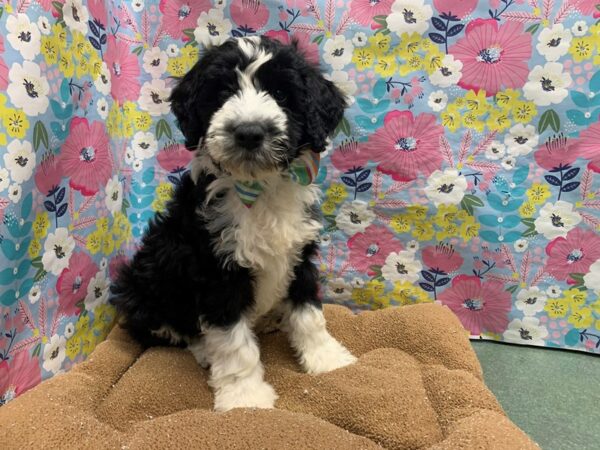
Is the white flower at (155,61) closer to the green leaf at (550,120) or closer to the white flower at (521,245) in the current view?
the green leaf at (550,120)

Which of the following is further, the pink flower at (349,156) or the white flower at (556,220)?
the pink flower at (349,156)

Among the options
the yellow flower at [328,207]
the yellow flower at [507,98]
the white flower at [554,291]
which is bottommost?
the white flower at [554,291]

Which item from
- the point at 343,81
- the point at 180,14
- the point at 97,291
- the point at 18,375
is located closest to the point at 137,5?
the point at 180,14

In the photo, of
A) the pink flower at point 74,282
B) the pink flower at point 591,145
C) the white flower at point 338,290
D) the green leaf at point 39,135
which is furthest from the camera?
the white flower at point 338,290

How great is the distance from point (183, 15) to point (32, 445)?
1833 millimetres

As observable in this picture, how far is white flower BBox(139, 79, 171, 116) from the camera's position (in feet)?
7.89

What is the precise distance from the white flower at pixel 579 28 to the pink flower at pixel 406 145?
2.09 feet

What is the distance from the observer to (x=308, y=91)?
167cm

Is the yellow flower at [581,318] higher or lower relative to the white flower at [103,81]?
lower

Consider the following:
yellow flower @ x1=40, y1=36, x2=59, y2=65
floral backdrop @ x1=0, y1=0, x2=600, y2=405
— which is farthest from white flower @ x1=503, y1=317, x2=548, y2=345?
yellow flower @ x1=40, y1=36, x2=59, y2=65

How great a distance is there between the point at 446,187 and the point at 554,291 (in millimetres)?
720

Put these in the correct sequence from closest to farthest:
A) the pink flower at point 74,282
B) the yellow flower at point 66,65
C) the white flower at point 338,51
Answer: the yellow flower at point 66,65, the pink flower at point 74,282, the white flower at point 338,51

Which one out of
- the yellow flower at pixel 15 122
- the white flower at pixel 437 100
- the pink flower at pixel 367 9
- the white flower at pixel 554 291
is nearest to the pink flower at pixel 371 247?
the white flower at pixel 437 100

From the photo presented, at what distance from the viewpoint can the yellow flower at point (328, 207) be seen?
244 cm
